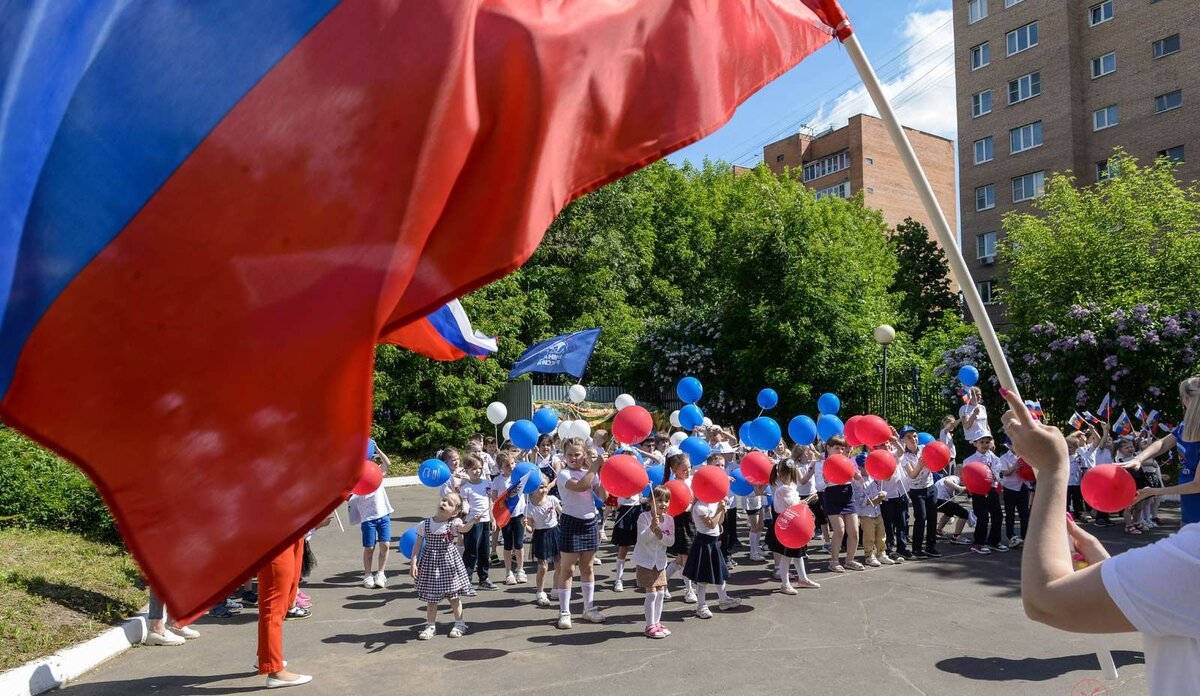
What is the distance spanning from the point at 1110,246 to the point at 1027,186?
2015 cm

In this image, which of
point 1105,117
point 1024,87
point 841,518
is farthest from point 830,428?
point 1024,87

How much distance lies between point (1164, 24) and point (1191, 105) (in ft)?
12.1

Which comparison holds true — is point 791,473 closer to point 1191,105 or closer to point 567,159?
point 567,159

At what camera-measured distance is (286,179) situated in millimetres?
2189

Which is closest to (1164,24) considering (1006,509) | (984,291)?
(984,291)

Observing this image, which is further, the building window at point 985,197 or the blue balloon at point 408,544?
the building window at point 985,197

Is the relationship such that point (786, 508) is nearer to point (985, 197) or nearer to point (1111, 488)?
point (1111, 488)

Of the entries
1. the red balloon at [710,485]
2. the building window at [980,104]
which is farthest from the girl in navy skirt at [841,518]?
the building window at [980,104]

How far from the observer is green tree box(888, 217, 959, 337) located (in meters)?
45.8

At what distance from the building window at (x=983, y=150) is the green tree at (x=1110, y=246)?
16.8m

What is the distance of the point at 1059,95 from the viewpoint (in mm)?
40812

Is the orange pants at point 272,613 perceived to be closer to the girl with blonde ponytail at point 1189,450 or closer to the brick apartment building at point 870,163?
the girl with blonde ponytail at point 1189,450

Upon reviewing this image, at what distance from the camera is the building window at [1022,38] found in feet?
138

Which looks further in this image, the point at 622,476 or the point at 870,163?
the point at 870,163
